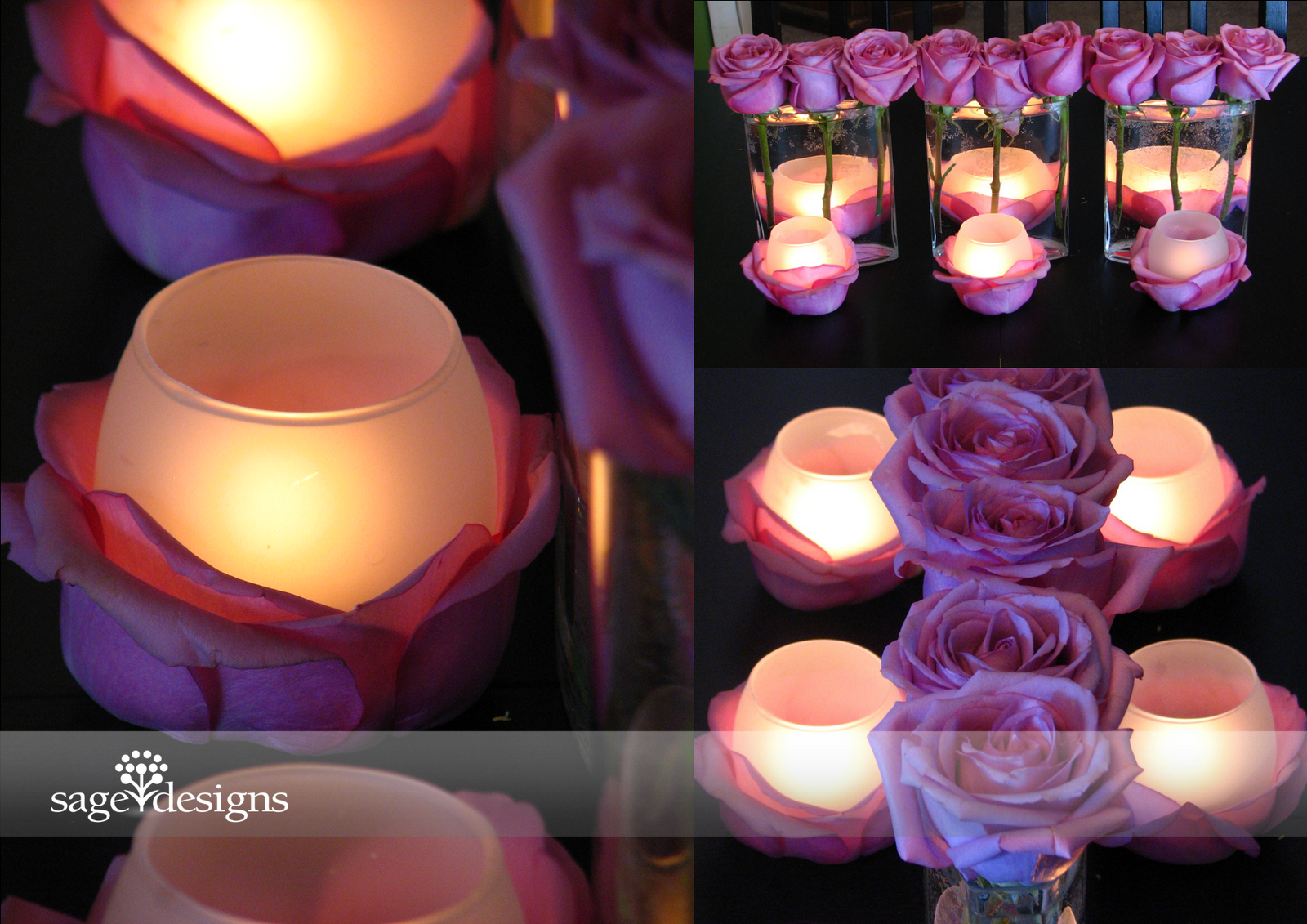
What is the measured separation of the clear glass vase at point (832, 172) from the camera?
50 cm

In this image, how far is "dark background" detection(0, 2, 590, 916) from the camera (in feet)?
0.55

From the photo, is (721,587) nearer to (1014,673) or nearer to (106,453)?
(1014,673)

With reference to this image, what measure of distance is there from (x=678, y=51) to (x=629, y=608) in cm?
6

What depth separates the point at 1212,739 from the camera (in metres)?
0.39

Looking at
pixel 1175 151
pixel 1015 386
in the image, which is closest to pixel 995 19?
pixel 1175 151

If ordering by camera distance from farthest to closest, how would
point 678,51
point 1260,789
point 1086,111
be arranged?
point 1086,111 < point 1260,789 < point 678,51

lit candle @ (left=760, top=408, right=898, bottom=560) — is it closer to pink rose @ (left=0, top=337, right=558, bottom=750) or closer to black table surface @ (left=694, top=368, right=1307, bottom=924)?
black table surface @ (left=694, top=368, right=1307, bottom=924)

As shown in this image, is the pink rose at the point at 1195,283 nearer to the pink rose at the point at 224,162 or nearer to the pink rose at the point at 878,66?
the pink rose at the point at 878,66

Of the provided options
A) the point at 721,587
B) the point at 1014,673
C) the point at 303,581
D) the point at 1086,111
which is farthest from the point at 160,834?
the point at 1086,111

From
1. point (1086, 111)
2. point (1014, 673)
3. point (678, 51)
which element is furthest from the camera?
point (1086, 111)

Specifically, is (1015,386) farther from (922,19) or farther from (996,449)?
(922,19)

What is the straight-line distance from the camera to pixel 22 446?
18cm

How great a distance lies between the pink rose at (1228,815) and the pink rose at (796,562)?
4.8 inches

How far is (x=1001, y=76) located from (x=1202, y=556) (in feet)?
0.63
